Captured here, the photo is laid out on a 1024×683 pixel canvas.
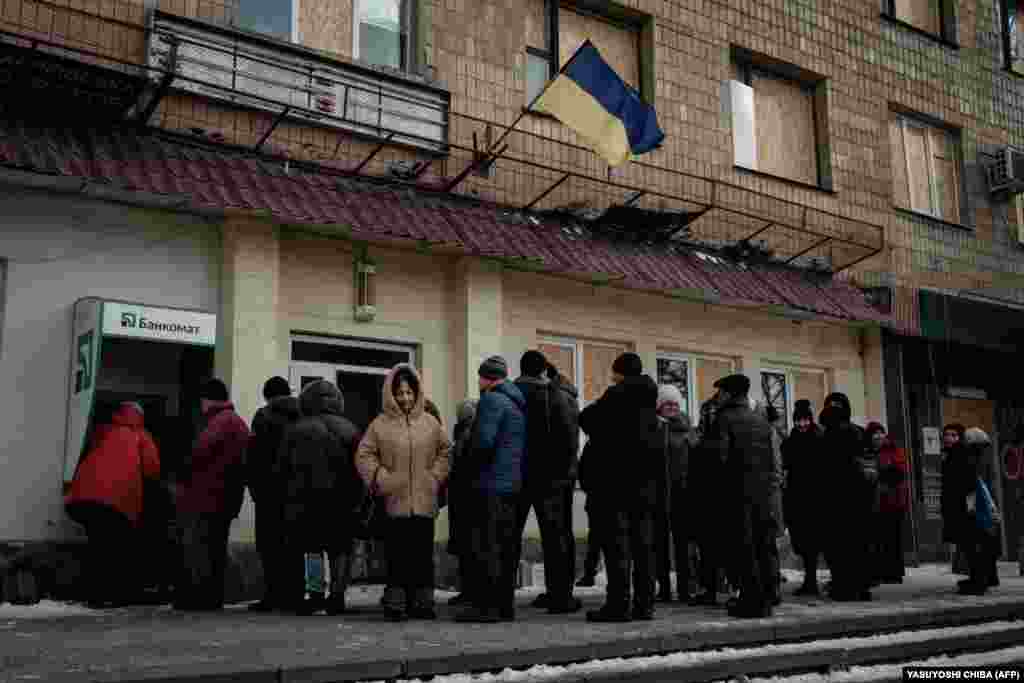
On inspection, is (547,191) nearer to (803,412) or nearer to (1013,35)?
(803,412)

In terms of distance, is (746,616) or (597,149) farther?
(597,149)

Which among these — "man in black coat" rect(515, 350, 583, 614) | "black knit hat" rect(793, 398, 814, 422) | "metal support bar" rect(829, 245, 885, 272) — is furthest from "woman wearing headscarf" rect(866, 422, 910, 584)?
"man in black coat" rect(515, 350, 583, 614)

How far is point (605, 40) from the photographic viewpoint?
1457 cm

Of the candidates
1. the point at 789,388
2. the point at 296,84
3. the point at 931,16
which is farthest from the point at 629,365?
the point at 931,16

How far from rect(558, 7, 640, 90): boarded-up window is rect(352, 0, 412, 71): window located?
2.42 meters

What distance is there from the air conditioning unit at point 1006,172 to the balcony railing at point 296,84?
37.8 feet

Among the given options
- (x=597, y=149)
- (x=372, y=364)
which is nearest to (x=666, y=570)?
(x=372, y=364)

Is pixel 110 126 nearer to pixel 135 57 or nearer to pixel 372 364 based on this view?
pixel 135 57

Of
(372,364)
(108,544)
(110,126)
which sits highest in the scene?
(110,126)

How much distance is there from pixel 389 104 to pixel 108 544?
549 centimetres

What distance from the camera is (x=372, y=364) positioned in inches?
460

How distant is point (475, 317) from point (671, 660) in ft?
20.6

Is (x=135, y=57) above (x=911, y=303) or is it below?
above

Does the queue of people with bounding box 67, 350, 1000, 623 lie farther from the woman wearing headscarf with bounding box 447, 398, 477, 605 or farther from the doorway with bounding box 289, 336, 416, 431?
the doorway with bounding box 289, 336, 416, 431
